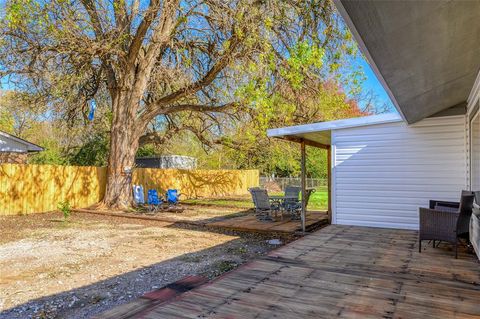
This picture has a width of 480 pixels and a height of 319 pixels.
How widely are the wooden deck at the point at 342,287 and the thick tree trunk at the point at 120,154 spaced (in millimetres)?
8332

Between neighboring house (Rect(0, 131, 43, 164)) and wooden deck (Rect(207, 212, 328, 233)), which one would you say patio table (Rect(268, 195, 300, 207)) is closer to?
wooden deck (Rect(207, 212, 328, 233))

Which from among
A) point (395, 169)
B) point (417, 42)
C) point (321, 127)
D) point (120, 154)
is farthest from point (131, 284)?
point (120, 154)

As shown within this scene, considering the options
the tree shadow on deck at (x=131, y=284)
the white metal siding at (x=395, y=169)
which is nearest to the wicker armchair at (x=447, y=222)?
the white metal siding at (x=395, y=169)

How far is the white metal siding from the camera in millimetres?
6656

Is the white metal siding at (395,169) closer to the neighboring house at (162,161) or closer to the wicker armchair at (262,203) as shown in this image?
the wicker armchair at (262,203)

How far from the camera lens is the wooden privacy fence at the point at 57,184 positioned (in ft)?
34.0

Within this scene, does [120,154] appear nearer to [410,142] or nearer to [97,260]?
[97,260]

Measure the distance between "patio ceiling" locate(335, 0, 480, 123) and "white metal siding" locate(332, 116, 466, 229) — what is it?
2048 millimetres

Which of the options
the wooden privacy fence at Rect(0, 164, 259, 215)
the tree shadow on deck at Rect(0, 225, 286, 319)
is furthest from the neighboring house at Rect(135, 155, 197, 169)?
the tree shadow on deck at Rect(0, 225, 286, 319)

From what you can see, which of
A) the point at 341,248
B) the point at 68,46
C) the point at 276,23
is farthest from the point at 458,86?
the point at 68,46

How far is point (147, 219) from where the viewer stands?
9812 millimetres

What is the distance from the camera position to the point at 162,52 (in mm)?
11711

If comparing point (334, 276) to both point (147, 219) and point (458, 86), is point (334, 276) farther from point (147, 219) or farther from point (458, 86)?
point (147, 219)

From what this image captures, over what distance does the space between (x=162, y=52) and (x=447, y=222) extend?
10.1 meters
